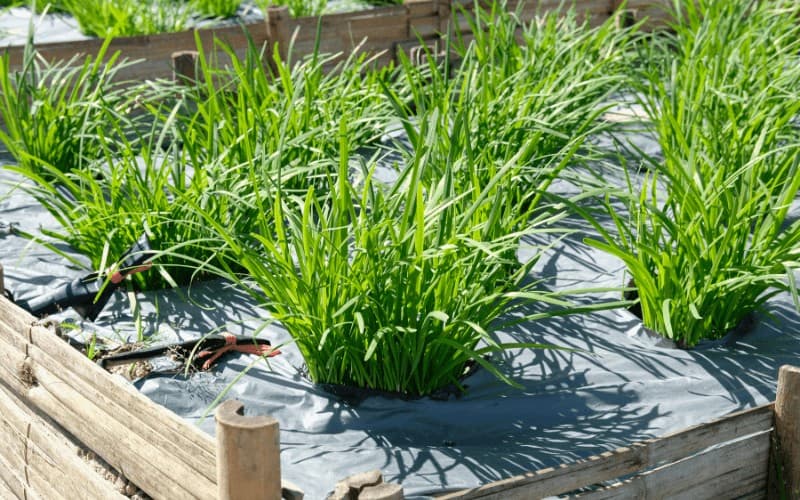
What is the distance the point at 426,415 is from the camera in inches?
85.7

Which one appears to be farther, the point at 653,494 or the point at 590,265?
the point at 590,265

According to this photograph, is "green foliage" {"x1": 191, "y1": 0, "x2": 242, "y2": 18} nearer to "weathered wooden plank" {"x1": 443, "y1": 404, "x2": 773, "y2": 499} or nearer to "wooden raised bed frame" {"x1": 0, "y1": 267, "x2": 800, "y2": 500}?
"wooden raised bed frame" {"x1": 0, "y1": 267, "x2": 800, "y2": 500}

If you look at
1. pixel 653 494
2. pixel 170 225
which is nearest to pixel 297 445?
pixel 653 494

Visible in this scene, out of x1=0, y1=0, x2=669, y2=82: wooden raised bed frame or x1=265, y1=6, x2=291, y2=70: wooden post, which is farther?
x1=265, y1=6, x2=291, y2=70: wooden post

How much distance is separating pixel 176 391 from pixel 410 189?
0.72 meters

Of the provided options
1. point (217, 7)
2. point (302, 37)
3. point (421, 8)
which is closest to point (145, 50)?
point (302, 37)

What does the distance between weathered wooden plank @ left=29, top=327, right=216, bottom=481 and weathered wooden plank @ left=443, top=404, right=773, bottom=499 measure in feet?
1.48

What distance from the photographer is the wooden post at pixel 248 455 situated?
1.55 meters

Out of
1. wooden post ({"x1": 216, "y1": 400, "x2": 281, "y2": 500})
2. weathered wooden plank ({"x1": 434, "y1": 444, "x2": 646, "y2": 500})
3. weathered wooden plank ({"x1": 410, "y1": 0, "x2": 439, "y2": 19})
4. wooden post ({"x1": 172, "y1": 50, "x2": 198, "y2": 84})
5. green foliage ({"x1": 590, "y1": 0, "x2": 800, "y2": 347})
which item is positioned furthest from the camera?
weathered wooden plank ({"x1": 410, "y1": 0, "x2": 439, "y2": 19})

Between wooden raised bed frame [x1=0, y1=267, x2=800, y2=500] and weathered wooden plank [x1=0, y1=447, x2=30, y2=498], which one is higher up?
wooden raised bed frame [x1=0, y1=267, x2=800, y2=500]

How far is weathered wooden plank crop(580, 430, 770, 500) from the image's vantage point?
1946mm

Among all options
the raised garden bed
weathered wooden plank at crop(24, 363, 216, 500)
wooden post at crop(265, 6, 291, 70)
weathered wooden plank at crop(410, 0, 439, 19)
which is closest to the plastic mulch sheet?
the raised garden bed

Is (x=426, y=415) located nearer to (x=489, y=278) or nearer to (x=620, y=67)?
(x=489, y=278)

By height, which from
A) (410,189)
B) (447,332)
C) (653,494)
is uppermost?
(410,189)
